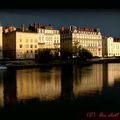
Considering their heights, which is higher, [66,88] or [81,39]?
[81,39]

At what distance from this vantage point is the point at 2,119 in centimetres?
137

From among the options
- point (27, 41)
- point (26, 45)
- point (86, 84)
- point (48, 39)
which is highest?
point (48, 39)

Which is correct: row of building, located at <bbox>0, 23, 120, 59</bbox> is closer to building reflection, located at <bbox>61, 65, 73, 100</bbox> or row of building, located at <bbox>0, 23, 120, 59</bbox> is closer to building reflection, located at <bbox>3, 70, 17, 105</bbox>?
building reflection, located at <bbox>61, 65, 73, 100</bbox>

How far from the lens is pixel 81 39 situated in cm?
1520

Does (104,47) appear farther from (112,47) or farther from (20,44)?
(20,44)

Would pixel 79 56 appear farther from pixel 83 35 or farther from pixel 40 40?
pixel 83 35

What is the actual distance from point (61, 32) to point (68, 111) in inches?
504

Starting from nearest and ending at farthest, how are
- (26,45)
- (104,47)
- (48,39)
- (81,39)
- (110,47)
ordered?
(26,45), (48,39), (81,39), (104,47), (110,47)

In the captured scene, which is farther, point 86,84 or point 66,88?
point 86,84

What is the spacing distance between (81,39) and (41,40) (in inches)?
121

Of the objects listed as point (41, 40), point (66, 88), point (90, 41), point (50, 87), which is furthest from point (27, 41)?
point (66, 88)

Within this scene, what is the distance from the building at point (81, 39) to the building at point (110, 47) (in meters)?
0.81

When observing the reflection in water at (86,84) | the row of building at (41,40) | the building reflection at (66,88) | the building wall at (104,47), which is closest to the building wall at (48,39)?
the row of building at (41,40)
